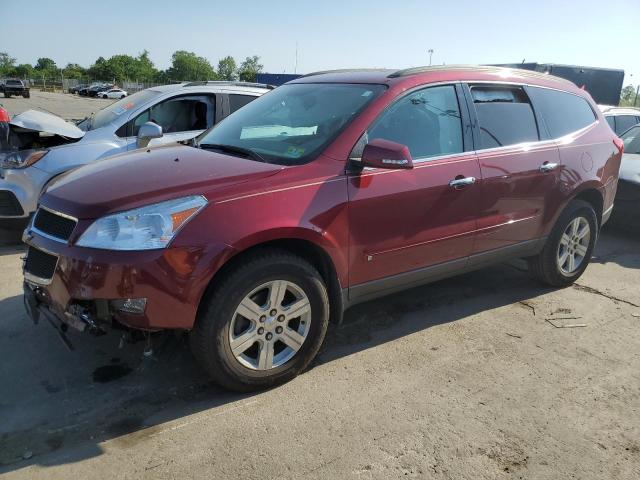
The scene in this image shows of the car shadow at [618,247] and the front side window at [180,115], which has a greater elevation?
the front side window at [180,115]

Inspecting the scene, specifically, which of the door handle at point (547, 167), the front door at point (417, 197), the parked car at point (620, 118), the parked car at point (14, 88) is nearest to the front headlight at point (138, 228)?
the front door at point (417, 197)

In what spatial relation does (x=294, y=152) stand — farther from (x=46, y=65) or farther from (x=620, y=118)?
(x=46, y=65)

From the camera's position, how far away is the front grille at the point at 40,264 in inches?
110

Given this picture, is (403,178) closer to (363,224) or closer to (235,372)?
(363,224)

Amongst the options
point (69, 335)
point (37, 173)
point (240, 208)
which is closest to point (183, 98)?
point (37, 173)

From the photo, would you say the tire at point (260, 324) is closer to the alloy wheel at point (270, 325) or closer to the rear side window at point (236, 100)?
the alloy wheel at point (270, 325)

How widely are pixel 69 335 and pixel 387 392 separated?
2186 mm

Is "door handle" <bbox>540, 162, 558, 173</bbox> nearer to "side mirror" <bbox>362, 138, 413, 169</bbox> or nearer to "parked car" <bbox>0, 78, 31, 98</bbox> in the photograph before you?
"side mirror" <bbox>362, 138, 413, 169</bbox>

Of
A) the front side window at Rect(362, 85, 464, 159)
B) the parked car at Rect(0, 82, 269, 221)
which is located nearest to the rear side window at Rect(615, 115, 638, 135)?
the parked car at Rect(0, 82, 269, 221)

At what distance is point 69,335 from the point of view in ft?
11.8

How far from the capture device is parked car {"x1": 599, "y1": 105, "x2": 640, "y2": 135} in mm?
8750

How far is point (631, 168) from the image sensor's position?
6.82m

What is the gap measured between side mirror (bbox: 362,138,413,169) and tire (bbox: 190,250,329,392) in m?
0.72

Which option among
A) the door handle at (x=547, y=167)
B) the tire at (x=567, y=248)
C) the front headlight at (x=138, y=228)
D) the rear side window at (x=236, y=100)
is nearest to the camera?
the front headlight at (x=138, y=228)
